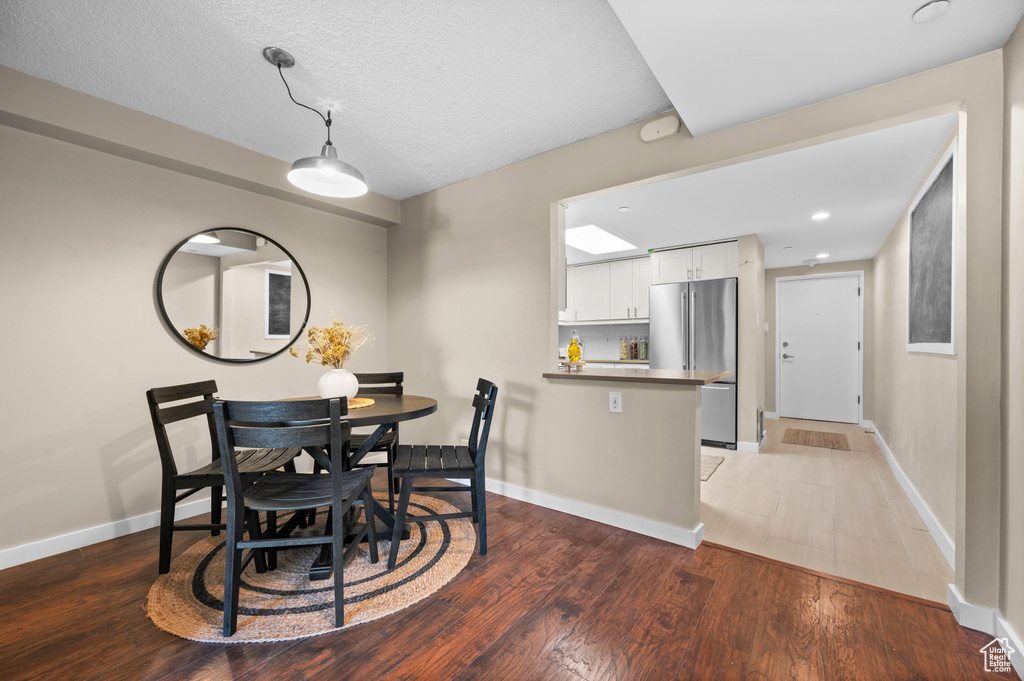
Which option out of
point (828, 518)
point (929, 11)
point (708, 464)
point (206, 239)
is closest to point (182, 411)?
point (206, 239)

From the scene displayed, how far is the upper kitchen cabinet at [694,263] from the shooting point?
4715 millimetres

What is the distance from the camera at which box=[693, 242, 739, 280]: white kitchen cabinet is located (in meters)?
4.68

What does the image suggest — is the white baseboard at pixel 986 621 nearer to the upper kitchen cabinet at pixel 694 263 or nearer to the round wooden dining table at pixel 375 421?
the round wooden dining table at pixel 375 421

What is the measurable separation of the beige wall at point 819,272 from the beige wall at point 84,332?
684 cm

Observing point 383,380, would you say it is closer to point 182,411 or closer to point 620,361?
point 182,411

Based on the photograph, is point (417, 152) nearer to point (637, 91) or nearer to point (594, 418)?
point (637, 91)

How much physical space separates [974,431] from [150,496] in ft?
13.6

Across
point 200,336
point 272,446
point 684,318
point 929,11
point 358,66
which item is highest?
point 358,66

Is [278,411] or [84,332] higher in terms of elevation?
[84,332]

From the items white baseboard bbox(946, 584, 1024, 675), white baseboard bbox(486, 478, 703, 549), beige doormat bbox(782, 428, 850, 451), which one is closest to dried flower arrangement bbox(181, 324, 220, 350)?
white baseboard bbox(486, 478, 703, 549)

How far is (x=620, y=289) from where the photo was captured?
564 centimetres

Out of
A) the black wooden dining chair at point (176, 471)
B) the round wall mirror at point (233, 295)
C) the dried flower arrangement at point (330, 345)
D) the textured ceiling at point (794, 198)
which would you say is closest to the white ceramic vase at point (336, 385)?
the dried flower arrangement at point (330, 345)

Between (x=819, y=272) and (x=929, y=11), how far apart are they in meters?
5.55

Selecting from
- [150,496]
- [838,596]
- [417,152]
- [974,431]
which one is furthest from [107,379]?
[974,431]
